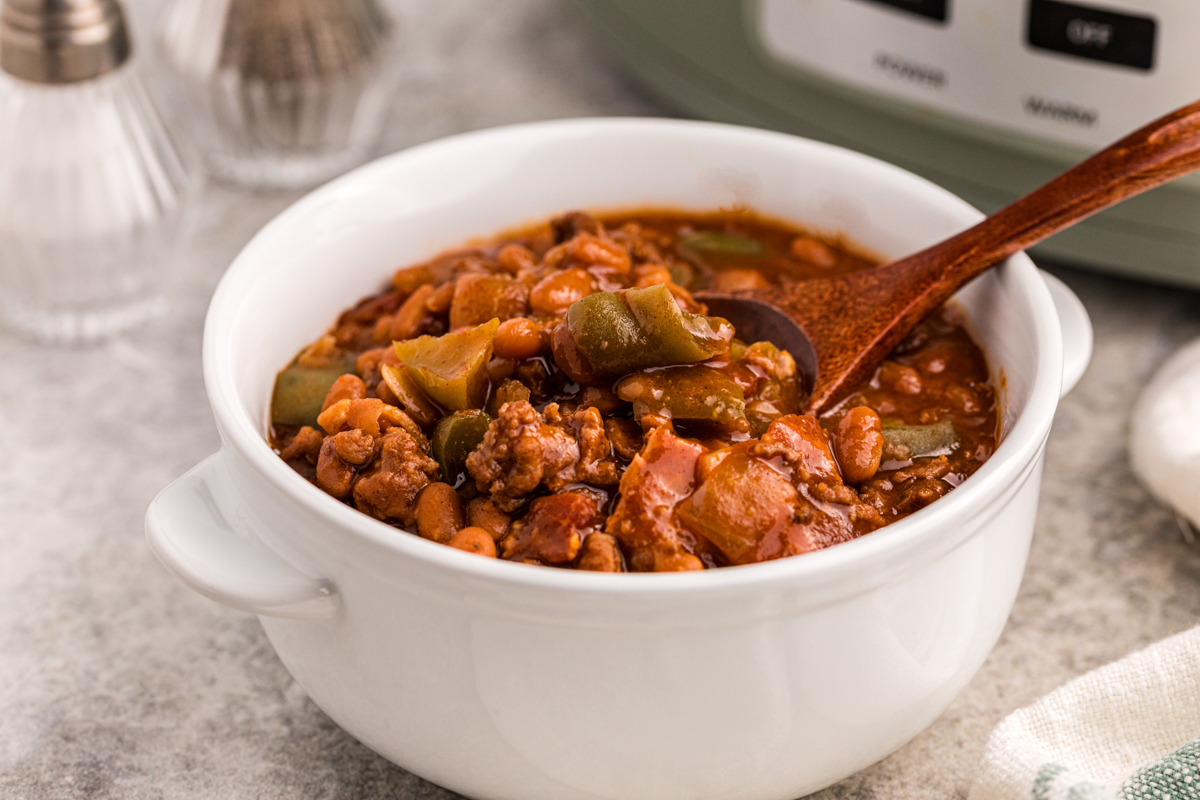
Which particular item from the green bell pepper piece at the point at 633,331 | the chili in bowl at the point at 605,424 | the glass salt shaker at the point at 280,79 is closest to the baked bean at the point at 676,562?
the chili in bowl at the point at 605,424

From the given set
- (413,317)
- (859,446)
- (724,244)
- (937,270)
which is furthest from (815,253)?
(413,317)

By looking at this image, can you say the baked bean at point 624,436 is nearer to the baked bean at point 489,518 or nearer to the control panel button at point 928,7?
the baked bean at point 489,518

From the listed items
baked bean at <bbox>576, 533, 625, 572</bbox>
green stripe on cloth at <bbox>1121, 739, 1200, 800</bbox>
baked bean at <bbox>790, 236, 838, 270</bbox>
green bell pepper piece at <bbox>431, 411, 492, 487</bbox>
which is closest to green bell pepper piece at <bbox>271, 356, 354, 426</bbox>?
green bell pepper piece at <bbox>431, 411, 492, 487</bbox>

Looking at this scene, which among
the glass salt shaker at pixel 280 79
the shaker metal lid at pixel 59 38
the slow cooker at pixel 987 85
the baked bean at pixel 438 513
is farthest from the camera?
the glass salt shaker at pixel 280 79

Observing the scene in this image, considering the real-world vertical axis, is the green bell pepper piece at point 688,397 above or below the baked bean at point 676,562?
below

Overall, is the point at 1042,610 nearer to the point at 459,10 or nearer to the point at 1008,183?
the point at 1008,183

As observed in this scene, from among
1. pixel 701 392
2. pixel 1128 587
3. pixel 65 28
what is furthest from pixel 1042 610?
pixel 65 28

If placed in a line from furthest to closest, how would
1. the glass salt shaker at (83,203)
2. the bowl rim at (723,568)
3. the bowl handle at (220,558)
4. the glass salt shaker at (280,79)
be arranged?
the glass salt shaker at (280,79) → the glass salt shaker at (83,203) → the bowl handle at (220,558) → the bowl rim at (723,568)
